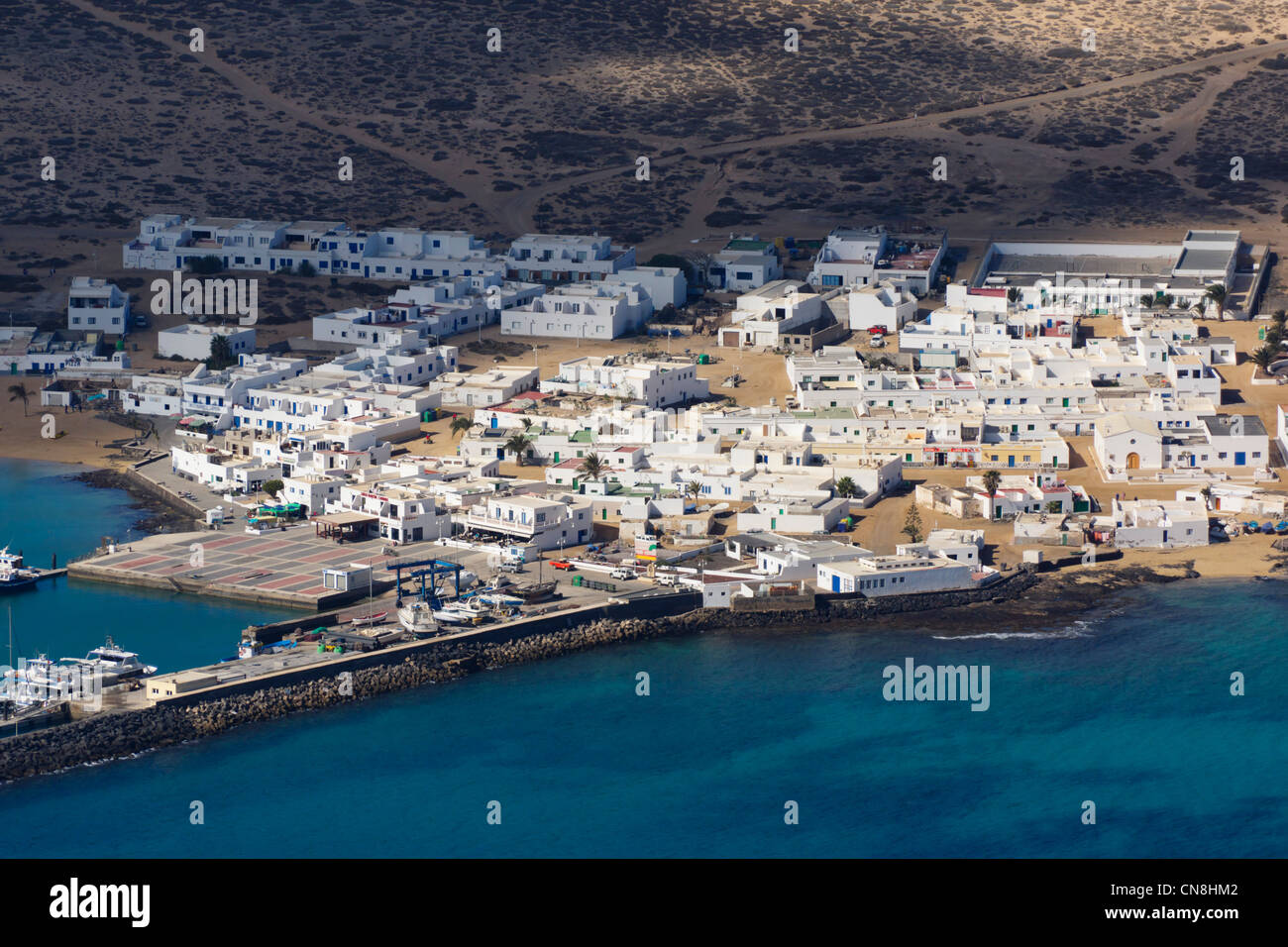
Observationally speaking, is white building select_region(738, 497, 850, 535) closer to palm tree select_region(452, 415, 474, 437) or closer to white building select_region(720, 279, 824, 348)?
palm tree select_region(452, 415, 474, 437)

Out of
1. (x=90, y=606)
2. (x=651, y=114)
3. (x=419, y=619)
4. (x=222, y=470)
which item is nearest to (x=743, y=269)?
(x=651, y=114)

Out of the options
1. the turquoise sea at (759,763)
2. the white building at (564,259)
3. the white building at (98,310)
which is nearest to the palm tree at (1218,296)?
the white building at (564,259)

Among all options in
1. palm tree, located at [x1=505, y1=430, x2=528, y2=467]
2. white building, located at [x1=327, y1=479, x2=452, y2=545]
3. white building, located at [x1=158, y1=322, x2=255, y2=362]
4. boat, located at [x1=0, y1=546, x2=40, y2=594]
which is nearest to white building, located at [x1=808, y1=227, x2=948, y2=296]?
white building, located at [x1=158, y1=322, x2=255, y2=362]

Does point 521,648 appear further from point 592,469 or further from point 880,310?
point 880,310

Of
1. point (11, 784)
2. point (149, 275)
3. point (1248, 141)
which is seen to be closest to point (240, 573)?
point (11, 784)

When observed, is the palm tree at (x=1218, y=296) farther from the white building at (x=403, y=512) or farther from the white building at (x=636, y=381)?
the white building at (x=403, y=512)
